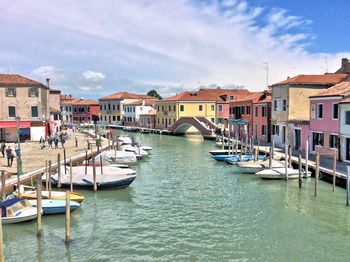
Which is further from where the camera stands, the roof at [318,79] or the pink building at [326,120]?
the roof at [318,79]

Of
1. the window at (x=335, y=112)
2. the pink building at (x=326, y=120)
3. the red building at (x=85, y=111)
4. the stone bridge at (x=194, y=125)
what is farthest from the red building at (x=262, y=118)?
the red building at (x=85, y=111)

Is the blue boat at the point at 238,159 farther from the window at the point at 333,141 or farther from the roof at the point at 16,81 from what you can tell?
the roof at the point at 16,81

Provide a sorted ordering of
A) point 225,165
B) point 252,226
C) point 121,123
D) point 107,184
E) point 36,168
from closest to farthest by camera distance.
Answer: point 252,226
point 107,184
point 36,168
point 225,165
point 121,123

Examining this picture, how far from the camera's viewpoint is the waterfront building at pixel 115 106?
8988 cm

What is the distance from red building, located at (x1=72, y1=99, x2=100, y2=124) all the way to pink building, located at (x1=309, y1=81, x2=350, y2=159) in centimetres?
7560

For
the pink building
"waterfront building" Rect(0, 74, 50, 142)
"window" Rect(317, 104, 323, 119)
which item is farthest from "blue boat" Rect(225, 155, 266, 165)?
"waterfront building" Rect(0, 74, 50, 142)

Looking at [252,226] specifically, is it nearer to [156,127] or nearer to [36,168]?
[36,168]

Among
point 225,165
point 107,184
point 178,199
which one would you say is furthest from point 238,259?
point 225,165

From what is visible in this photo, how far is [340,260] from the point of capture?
12695 mm

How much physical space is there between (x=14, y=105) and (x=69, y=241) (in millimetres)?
31163

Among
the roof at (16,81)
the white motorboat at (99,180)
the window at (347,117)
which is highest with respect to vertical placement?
the roof at (16,81)

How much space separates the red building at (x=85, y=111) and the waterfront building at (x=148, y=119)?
830 inches

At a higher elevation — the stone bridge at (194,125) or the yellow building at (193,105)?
the yellow building at (193,105)

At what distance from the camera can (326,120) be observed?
2898 centimetres
